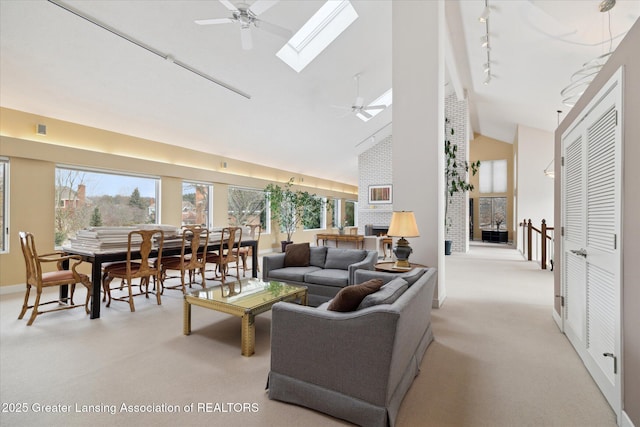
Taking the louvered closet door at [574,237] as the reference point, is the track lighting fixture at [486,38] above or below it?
above

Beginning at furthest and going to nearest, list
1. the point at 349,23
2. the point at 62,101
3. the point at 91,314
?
the point at 349,23, the point at 62,101, the point at 91,314

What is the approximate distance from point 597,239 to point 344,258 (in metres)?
2.75

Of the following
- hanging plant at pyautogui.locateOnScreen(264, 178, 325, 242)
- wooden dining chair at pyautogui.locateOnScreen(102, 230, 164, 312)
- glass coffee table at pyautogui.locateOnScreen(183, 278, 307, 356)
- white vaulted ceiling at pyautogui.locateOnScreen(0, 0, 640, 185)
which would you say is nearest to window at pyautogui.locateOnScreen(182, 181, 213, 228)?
white vaulted ceiling at pyautogui.locateOnScreen(0, 0, 640, 185)

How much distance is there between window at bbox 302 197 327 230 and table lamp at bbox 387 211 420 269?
714 centimetres

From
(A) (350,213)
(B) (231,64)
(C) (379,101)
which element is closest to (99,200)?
(B) (231,64)

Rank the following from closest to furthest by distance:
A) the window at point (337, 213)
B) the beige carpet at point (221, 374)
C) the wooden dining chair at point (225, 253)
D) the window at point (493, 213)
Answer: the beige carpet at point (221, 374), the wooden dining chair at point (225, 253), the window at point (493, 213), the window at point (337, 213)

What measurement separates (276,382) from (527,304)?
3.78m

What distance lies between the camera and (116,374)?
2328 millimetres

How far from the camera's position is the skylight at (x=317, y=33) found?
515 cm

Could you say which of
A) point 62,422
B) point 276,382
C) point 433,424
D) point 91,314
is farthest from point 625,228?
point 91,314

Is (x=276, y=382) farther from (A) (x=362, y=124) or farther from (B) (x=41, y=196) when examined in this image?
(A) (x=362, y=124)

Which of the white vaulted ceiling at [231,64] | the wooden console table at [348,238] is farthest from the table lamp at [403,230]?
the wooden console table at [348,238]

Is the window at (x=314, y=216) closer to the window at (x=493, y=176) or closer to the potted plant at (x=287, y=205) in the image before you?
the potted plant at (x=287, y=205)

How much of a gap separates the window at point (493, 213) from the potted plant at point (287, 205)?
25.5 ft
